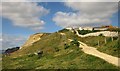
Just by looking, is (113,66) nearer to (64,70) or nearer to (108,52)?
(64,70)

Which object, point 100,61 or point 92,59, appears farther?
point 92,59

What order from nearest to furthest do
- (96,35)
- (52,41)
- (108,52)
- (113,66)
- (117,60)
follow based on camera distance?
(113,66), (117,60), (108,52), (96,35), (52,41)

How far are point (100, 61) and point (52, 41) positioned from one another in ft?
189

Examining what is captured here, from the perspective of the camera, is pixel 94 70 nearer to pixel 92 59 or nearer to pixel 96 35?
pixel 92 59

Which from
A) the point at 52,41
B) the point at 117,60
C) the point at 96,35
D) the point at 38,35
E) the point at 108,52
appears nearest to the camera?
the point at 117,60

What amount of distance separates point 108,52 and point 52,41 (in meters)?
52.2

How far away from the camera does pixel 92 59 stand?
46844 mm

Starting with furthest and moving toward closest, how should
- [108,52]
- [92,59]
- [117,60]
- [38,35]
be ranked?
[38,35]
[108,52]
[92,59]
[117,60]

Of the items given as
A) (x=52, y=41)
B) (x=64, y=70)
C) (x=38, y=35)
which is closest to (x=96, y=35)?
(x=52, y=41)

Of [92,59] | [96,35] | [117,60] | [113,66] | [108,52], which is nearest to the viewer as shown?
[113,66]

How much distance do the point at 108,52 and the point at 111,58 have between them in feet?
18.3

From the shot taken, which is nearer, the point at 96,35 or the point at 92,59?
A: the point at 92,59

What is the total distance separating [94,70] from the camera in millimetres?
38469

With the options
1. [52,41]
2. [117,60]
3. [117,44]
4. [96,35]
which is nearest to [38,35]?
[52,41]
